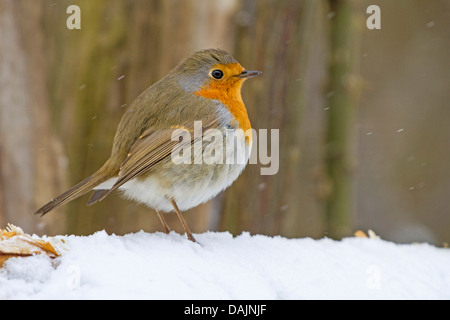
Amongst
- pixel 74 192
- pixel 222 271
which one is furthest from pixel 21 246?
pixel 74 192

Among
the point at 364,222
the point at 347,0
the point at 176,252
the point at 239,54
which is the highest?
the point at 347,0

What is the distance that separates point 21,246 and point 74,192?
784 mm

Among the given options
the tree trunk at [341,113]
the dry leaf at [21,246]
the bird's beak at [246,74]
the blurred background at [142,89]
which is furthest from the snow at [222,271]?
the tree trunk at [341,113]

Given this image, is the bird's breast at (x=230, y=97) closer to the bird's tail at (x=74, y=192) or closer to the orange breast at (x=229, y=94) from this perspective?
the orange breast at (x=229, y=94)

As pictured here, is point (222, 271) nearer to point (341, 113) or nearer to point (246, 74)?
point (246, 74)

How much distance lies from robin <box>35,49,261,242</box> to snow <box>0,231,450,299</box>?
369 mm

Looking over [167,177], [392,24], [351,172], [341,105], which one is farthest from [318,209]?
[392,24]

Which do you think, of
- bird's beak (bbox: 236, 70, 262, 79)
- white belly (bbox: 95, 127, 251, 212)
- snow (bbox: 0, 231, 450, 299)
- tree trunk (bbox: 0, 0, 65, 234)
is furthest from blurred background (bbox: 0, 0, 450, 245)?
snow (bbox: 0, 231, 450, 299)

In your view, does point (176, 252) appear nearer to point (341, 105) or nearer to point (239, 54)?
point (239, 54)

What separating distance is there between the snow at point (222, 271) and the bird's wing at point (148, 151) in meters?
0.37

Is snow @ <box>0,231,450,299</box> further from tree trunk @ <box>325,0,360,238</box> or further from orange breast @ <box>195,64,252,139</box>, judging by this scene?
tree trunk @ <box>325,0,360,238</box>

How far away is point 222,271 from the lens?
1.65 meters
